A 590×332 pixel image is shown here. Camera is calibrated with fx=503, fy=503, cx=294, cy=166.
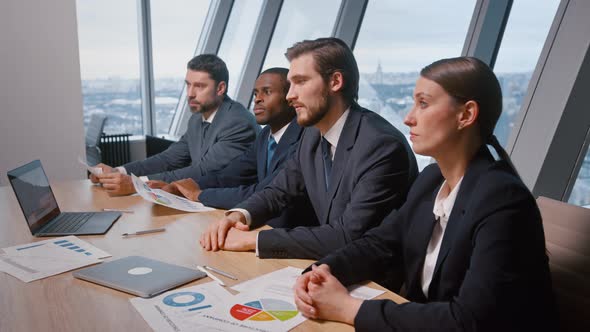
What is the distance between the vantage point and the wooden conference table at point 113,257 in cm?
121

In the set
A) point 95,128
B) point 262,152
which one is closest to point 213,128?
point 262,152

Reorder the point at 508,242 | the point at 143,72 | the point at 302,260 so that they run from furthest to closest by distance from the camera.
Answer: the point at 143,72 → the point at 302,260 → the point at 508,242

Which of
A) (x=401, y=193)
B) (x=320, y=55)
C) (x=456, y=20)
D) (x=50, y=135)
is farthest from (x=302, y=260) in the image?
(x=50, y=135)

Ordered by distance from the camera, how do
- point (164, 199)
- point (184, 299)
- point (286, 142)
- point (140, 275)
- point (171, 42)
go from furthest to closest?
point (171, 42), point (286, 142), point (164, 199), point (140, 275), point (184, 299)

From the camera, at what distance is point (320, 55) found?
216cm

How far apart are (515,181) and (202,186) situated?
2.04 m

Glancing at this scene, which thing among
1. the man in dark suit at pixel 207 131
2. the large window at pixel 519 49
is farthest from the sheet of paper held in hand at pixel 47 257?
the large window at pixel 519 49

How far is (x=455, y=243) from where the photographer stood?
4.28 ft

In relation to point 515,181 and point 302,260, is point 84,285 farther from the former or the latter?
point 515,181

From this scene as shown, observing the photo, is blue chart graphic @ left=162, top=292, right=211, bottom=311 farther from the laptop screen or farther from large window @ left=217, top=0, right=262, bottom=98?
large window @ left=217, top=0, right=262, bottom=98

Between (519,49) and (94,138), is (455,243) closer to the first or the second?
(519,49)

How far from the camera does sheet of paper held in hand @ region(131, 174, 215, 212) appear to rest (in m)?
2.21

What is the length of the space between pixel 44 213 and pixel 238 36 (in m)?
4.54

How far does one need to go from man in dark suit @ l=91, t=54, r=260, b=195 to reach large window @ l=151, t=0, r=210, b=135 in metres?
2.61
